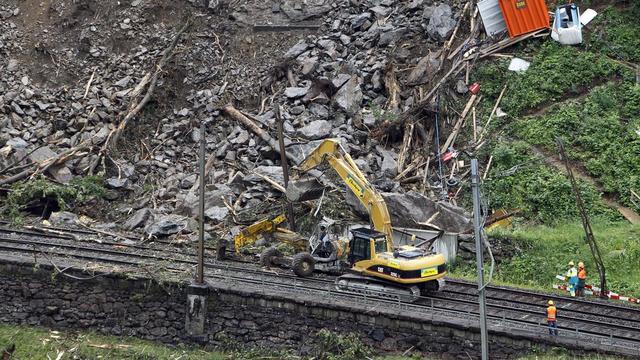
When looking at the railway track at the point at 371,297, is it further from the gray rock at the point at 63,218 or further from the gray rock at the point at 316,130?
the gray rock at the point at 316,130

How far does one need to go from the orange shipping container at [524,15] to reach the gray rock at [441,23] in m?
2.32

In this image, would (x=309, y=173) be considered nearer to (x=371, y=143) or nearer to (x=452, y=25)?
(x=371, y=143)

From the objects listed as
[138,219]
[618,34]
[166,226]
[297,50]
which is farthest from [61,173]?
[618,34]

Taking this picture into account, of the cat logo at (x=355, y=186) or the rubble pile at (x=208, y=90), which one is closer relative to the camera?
the cat logo at (x=355, y=186)

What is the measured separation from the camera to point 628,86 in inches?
1287

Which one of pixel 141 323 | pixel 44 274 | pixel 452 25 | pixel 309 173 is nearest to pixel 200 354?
pixel 141 323

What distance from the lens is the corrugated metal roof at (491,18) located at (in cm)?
3541

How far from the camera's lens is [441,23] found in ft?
119

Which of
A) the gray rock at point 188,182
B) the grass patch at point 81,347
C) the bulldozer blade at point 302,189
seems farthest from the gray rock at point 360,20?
the grass patch at point 81,347

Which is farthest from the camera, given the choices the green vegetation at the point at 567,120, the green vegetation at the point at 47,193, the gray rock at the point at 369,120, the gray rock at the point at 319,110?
the gray rock at the point at 319,110

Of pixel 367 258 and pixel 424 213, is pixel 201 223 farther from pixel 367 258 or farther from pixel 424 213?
pixel 424 213

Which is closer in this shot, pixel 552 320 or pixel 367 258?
pixel 552 320

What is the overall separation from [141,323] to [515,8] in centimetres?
1938

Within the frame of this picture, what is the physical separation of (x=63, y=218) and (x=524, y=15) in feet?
62.3
